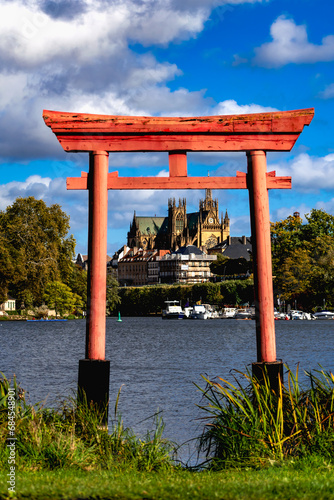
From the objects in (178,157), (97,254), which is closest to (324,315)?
(178,157)

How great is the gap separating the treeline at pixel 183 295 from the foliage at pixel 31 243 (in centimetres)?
5784

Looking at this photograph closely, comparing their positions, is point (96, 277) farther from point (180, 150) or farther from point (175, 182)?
point (180, 150)

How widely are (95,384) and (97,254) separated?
75.6 inches

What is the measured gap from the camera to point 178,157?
37.4 feet

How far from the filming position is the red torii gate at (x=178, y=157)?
11.0 metres

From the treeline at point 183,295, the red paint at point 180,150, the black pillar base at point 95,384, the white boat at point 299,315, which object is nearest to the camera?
the black pillar base at point 95,384

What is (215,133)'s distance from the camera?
11297 mm

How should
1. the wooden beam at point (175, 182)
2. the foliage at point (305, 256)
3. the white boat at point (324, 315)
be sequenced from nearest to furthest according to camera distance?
1. the wooden beam at point (175, 182)
2. the foliage at point (305, 256)
3. the white boat at point (324, 315)

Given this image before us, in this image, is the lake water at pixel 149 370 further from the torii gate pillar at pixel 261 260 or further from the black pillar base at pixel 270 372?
the torii gate pillar at pixel 261 260

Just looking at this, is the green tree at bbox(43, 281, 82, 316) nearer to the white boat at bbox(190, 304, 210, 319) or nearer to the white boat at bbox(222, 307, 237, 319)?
the white boat at bbox(190, 304, 210, 319)

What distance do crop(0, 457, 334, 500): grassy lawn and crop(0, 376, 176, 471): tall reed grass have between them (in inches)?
18.2

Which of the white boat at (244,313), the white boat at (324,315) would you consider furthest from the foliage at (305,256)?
the white boat at (244,313)

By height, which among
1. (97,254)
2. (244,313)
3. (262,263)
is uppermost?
(244,313)

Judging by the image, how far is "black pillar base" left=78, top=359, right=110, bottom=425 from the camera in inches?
416
